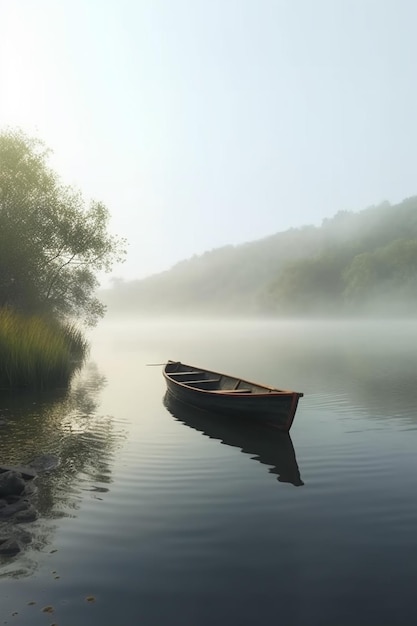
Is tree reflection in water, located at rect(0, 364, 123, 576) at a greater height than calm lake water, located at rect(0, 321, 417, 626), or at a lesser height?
lesser

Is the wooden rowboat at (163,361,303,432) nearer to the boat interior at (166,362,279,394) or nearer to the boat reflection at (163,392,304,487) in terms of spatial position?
the boat interior at (166,362,279,394)

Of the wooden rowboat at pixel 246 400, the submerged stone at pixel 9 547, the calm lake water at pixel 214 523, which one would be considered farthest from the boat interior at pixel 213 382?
the submerged stone at pixel 9 547

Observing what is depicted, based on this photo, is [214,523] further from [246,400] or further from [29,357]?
[29,357]

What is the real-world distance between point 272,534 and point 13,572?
409 cm

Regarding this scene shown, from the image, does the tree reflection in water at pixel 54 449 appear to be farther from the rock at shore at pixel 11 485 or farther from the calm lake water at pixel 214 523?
the rock at shore at pixel 11 485

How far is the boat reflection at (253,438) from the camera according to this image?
1206 centimetres

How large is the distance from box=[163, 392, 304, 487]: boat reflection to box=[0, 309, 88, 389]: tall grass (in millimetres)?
8315

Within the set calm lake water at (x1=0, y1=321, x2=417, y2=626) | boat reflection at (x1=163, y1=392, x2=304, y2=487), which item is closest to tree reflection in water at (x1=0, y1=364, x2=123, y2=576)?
calm lake water at (x1=0, y1=321, x2=417, y2=626)

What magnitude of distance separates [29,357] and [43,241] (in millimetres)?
19242

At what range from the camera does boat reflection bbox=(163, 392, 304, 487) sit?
1206 cm

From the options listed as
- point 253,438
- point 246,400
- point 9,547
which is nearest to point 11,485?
point 9,547

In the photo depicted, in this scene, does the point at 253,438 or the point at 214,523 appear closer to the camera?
the point at 214,523

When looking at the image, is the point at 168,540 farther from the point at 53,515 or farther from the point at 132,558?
the point at 53,515

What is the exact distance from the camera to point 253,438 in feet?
50.2
